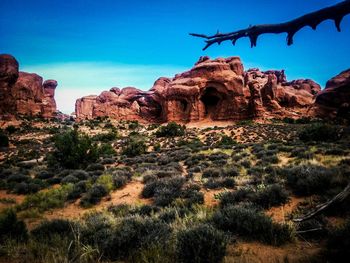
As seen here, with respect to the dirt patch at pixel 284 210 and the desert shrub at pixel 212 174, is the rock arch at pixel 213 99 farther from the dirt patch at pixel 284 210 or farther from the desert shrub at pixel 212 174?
the dirt patch at pixel 284 210

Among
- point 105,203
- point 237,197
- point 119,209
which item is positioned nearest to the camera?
point 237,197

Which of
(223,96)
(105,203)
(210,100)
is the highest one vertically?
(223,96)

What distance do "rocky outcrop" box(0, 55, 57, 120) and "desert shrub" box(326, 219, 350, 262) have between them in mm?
56459

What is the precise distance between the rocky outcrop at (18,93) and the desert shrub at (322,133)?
5411cm

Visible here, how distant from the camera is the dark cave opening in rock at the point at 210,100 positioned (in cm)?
4581

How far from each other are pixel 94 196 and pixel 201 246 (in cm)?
651

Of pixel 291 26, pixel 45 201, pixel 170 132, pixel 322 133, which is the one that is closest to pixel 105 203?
pixel 45 201

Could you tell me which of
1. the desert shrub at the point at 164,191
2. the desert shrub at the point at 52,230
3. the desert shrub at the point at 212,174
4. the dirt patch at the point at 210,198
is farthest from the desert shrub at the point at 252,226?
the desert shrub at the point at 212,174

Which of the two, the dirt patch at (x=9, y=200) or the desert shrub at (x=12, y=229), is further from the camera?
the dirt patch at (x=9, y=200)

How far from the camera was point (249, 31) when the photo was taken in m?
2.35

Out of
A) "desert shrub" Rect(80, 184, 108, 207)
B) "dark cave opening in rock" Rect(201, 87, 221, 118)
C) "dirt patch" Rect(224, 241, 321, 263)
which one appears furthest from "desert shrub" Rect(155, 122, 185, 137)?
"dirt patch" Rect(224, 241, 321, 263)

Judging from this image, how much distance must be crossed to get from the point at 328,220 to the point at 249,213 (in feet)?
5.07

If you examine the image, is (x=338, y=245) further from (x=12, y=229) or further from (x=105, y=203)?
(x=105, y=203)

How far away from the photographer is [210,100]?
48844 millimetres
